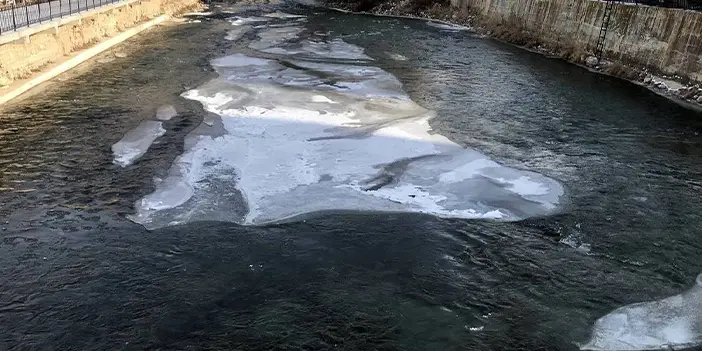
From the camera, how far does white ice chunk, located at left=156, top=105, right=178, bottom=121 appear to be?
622 inches

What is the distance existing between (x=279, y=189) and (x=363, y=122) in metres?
4.72

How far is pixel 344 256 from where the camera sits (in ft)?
29.9

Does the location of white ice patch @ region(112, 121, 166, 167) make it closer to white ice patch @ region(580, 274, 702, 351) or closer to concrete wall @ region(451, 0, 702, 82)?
white ice patch @ region(580, 274, 702, 351)

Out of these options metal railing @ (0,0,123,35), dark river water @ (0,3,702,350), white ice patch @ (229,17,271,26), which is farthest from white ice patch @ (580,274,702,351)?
white ice patch @ (229,17,271,26)

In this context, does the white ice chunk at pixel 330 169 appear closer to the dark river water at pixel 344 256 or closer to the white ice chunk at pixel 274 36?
the dark river water at pixel 344 256

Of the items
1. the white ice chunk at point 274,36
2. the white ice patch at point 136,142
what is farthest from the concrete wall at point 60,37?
the white ice chunk at point 274,36

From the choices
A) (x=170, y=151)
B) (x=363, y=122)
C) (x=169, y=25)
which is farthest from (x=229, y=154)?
(x=169, y=25)

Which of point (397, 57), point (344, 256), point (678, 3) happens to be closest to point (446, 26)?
point (397, 57)

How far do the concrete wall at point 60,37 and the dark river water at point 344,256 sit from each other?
356 cm

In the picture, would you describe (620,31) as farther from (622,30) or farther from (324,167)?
(324,167)

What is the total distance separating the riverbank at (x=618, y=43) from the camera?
19078mm

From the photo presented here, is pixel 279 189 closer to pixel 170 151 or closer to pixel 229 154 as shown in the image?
pixel 229 154

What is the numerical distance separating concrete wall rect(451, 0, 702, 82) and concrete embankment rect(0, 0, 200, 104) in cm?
1747

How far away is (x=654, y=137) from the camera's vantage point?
14758 mm
